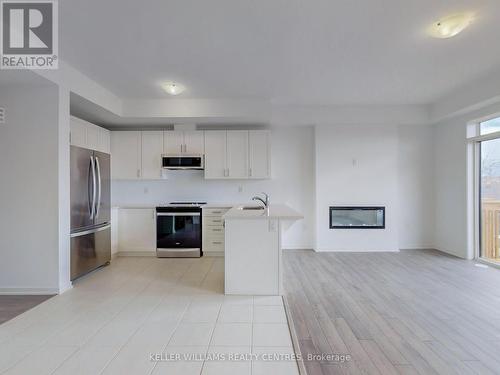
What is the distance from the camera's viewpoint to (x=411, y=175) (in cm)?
527

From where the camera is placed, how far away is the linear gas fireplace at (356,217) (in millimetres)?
5105

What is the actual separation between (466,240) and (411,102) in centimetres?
251

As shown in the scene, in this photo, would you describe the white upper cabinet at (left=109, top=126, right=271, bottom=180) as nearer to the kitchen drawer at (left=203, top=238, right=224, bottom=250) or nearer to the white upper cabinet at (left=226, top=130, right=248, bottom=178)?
the white upper cabinet at (left=226, top=130, right=248, bottom=178)

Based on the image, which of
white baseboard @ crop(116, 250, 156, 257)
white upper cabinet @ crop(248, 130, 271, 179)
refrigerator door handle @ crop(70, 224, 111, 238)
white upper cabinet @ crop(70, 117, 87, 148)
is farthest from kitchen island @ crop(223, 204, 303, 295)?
white upper cabinet @ crop(70, 117, 87, 148)

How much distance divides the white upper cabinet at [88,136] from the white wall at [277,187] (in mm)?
933

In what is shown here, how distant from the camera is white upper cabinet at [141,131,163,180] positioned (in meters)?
4.96

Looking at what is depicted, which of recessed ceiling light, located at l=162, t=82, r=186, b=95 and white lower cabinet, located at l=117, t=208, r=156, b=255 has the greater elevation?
recessed ceiling light, located at l=162, t=82, r=186, b=95

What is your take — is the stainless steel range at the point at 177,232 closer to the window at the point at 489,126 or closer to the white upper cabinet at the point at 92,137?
the white upper cabinet at the point at 92,137

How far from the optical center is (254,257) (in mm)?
3006

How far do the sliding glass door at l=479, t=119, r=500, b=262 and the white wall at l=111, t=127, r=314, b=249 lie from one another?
2.71 meters

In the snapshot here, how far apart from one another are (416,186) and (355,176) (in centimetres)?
125

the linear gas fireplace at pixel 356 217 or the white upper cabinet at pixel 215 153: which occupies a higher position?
the white upper cabinet at pixel 215 153

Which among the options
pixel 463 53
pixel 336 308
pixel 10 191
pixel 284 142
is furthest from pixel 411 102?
pixel 10 191

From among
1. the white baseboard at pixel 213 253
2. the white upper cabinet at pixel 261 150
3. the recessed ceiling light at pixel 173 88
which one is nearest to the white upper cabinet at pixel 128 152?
the recessed ceiling light at pixel 173 88
